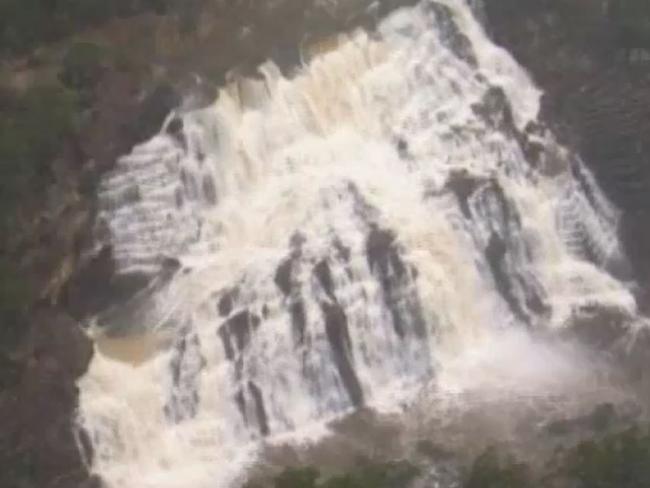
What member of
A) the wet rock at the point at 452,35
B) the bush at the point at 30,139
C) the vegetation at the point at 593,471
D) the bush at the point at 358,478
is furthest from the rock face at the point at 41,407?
the wet rock at the point at 452,35

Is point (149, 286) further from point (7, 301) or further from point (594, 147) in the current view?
point (594, 147)

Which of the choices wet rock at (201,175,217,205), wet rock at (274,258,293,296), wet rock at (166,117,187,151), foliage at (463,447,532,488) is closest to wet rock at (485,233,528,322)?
wet rock at (274,258,293,296)

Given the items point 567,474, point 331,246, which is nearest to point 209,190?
point 331,246

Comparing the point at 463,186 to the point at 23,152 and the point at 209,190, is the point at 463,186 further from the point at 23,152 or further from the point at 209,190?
the point at 23,152

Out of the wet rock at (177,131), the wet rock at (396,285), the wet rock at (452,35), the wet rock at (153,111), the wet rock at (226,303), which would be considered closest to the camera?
the wet rock at (226,303)

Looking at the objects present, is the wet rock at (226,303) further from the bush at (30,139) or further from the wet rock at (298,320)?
the bush at (30,139)

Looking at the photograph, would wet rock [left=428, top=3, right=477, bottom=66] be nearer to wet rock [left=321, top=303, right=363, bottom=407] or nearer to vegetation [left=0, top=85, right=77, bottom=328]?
wet rock [left=321, top=303, right=363, bottom=407]

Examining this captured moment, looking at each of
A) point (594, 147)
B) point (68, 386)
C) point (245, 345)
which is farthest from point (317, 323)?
point (594, 147)
